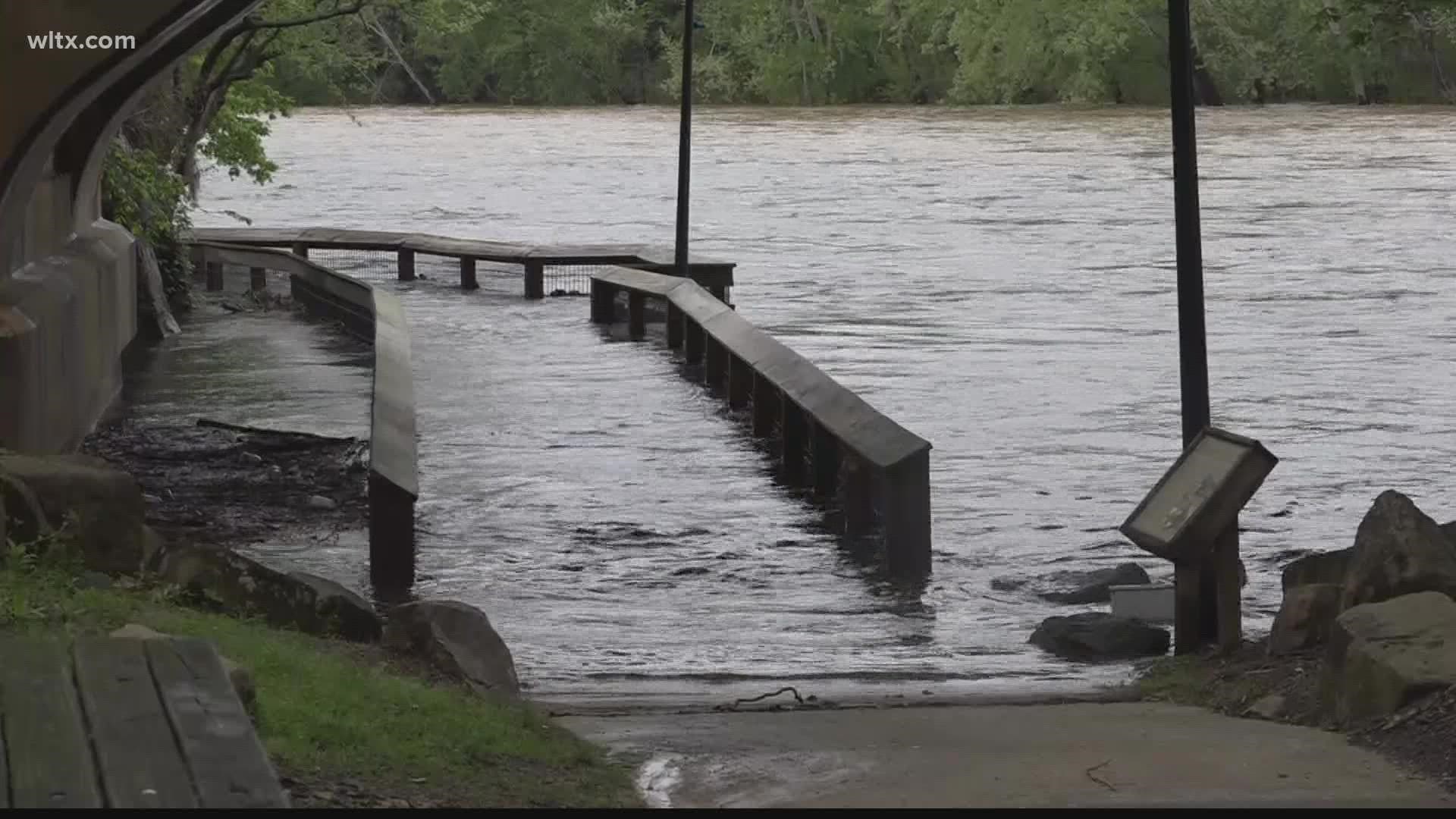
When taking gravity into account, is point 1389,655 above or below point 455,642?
above

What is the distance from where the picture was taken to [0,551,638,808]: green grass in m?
5.93

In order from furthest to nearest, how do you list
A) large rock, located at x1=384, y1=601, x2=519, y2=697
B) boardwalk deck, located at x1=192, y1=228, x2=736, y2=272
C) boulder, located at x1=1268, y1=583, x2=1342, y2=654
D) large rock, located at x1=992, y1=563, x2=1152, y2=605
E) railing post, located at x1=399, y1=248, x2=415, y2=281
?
1. railing post, located at x1=399, y1=248, x2=415, y2=281
2. boardwalk deck, located at x1=192, y1=228, x2=736, y2=272
3. large rock, located at x1=992, y1=563, x2=1152, y2=605
4. boulder, located at x1=1268, y1=583, x2=1342, y2=654
5. large rock, located at x1=384, y1=601, x2=519, y2=697

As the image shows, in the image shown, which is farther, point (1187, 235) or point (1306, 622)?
point (1187, 235)

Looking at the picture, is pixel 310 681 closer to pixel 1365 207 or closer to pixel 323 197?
pixel 1365 207

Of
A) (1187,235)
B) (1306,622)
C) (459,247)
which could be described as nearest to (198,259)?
(459,247)

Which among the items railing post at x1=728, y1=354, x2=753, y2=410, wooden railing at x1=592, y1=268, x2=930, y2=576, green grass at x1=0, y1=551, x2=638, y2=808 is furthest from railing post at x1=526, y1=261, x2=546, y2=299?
green grass at x1=0, y1=551, x2=638, y2=808

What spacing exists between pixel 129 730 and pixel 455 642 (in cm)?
365

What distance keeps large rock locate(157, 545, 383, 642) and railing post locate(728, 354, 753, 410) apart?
10.0 metres

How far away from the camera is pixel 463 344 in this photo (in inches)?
946

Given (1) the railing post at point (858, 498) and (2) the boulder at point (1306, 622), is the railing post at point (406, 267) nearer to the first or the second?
(1) the railing post at point (858, 498)

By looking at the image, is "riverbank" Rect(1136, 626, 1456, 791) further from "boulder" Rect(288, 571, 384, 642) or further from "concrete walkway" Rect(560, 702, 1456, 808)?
"boulder" Rect(288, 571, 384, 642)

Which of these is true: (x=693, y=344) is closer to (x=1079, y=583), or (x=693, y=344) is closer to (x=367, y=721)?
(x=1079, y=583)

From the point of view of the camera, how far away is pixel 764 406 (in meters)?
16.7

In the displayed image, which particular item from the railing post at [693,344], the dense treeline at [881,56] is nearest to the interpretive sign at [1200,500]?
the railing post at [693,344]
